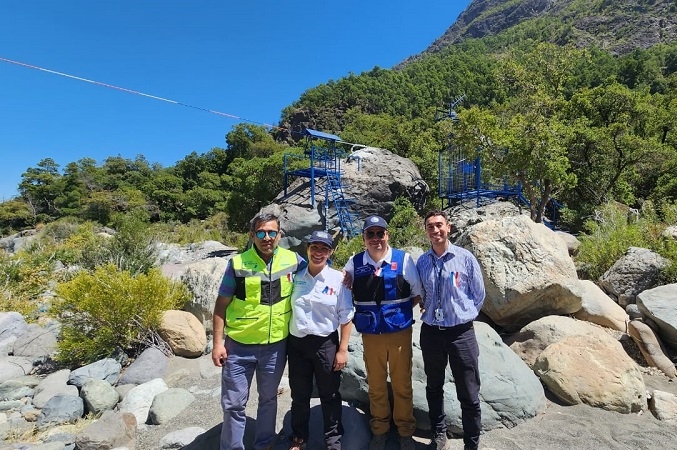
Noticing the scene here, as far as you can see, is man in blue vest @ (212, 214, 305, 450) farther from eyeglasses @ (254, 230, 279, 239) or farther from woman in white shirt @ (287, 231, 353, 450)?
woman in white shirt @ (287, 231, 353, 450)

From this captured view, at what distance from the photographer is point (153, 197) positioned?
4950 cm

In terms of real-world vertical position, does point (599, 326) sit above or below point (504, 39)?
below

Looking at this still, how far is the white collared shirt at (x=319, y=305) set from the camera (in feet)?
9.40

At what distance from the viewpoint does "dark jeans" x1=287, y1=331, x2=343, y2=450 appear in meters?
2.88

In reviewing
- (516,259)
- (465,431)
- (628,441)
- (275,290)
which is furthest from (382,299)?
(516,259)

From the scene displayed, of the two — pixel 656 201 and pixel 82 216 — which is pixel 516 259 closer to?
pixel 656 201

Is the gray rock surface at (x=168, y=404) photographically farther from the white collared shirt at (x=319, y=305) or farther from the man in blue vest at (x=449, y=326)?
the man in blue vest at (x=449, y=326)

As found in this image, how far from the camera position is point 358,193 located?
620 inches

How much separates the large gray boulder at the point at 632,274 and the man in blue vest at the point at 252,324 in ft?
19.0

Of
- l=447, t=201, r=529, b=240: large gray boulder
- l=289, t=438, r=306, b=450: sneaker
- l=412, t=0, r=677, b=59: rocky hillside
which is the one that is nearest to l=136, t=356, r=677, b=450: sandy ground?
l=289, t=438, r=306, b=450: sneaker

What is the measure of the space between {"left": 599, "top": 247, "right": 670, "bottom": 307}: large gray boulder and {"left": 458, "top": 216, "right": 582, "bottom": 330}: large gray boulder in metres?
1.52

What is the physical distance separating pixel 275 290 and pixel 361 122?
1914 inches

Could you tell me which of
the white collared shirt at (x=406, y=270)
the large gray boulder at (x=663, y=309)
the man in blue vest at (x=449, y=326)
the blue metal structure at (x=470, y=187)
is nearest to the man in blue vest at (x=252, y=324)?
the white collared shirt at (x=406, y=270)

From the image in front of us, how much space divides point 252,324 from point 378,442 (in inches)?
59.3
